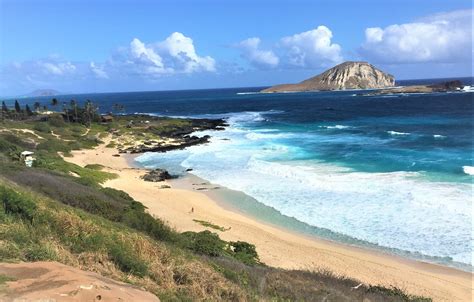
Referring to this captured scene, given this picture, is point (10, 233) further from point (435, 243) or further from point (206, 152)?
point (206, 152)

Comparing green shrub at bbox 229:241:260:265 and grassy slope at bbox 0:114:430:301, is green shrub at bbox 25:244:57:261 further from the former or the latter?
green shrub at bbox 229:241:260:265

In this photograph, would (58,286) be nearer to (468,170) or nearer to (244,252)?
(244,252)

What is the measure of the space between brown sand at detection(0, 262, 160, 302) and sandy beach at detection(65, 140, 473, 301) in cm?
1146

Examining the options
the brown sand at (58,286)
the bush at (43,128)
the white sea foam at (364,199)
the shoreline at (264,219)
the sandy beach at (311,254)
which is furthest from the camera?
the bush at (43,128)

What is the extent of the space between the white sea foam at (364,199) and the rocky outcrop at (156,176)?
117 inches

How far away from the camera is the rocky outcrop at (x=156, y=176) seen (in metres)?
38.4

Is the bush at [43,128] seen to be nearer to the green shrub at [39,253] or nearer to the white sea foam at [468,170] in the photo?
the white sea foam at [468,170]

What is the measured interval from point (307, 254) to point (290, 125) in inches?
2382

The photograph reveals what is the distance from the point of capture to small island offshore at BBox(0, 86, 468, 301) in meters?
7.50

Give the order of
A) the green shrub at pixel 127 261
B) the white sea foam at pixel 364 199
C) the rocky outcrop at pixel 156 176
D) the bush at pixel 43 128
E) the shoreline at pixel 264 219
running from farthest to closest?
→ the bush at pixel 43 128, the rocky outcrop at pixel 156 176, the white sea foam at pixel 364 199, the shoreline at pixel 264 219, the green shrub at pixel 127 261

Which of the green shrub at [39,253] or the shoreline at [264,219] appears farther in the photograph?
the shoreline at [264,219]

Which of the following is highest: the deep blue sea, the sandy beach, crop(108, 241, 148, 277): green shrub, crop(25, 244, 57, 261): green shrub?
crop(25, 244, 57, 261): green shrub

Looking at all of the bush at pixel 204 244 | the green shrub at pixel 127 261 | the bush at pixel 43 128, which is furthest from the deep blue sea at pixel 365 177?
the bush at pixel 43 128

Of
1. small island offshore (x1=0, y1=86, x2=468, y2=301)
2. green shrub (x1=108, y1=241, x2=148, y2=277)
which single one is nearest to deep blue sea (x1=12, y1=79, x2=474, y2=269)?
small island offshore (x1=0, y1=86, x2=468, y2=301)
